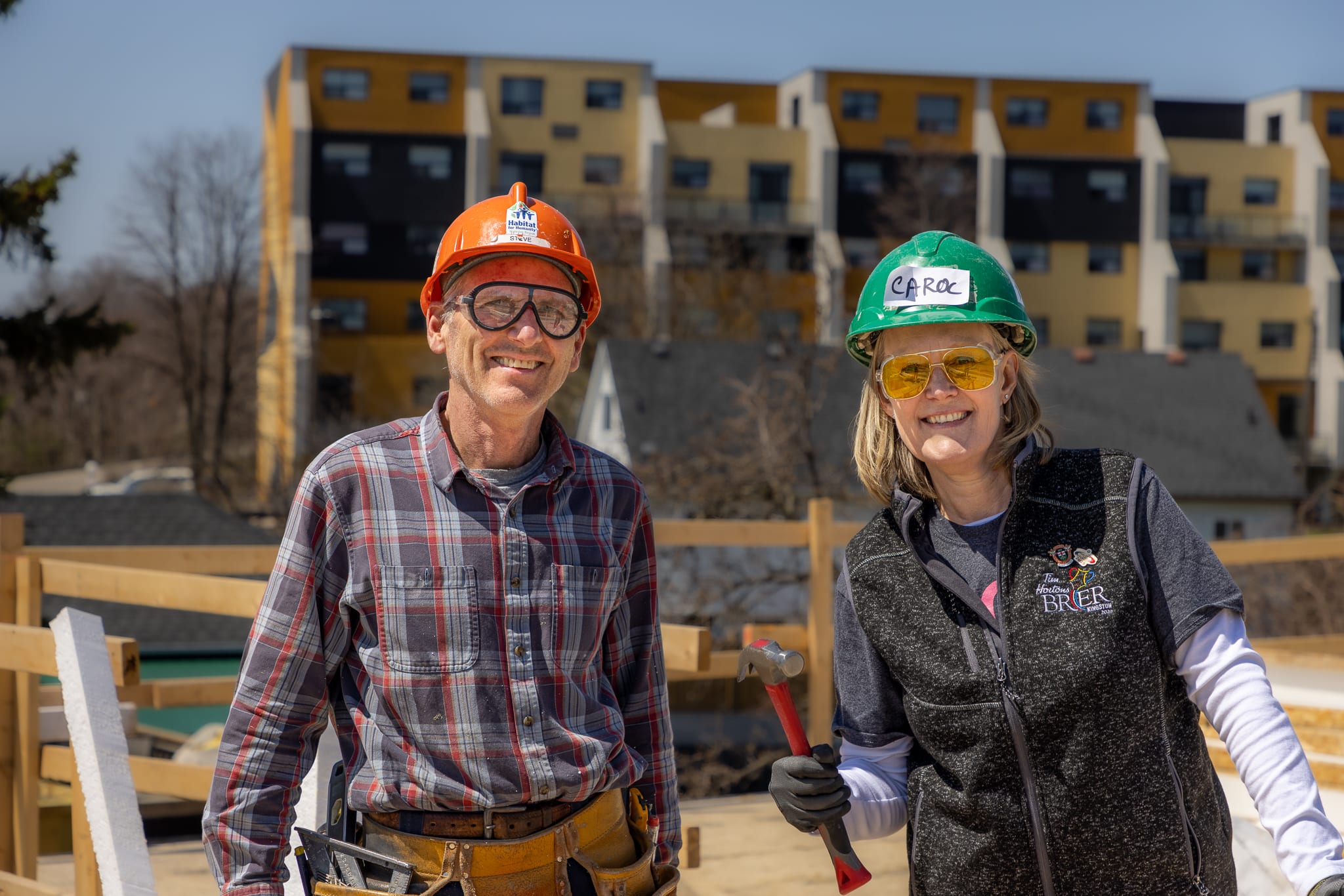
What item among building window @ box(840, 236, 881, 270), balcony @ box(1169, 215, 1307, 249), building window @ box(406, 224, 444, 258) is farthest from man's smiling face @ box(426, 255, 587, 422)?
balcony @ box(1169, 215, 1307, 249)

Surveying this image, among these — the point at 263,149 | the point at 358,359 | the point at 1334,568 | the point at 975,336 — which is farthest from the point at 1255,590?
the point at 263,149

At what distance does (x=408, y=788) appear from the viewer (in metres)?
2.21

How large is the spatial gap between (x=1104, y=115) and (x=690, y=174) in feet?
55.0

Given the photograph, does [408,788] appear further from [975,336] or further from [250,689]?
[975,336]

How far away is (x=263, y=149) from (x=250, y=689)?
53.8 meters

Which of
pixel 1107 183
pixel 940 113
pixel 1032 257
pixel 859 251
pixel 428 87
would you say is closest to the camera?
pixel 428 87

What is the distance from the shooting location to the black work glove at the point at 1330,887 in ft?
6.12

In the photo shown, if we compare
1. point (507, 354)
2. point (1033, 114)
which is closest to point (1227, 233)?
point (1033, 114)

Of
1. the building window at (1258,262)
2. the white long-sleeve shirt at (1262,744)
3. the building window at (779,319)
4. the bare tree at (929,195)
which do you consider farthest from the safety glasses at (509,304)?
the building window at (1258,262)

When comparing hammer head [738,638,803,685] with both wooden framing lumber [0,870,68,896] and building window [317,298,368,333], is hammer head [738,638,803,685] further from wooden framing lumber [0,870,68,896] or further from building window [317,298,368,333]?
building window [317,298,368,333]

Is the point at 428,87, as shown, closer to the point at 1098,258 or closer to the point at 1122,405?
the point at 1098,258

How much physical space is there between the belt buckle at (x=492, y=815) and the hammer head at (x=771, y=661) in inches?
17.9

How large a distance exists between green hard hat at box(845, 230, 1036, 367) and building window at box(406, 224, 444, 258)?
48402 mm

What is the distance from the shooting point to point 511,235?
2.36 meters
